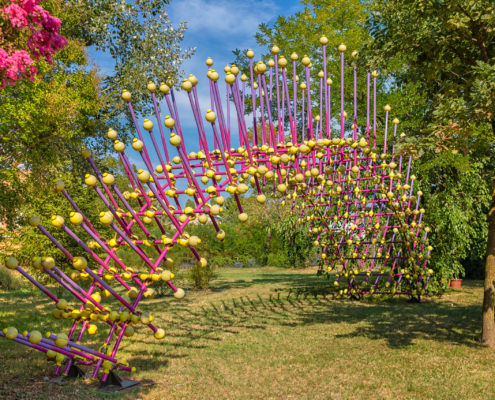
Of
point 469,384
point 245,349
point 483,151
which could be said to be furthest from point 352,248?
point 469,384

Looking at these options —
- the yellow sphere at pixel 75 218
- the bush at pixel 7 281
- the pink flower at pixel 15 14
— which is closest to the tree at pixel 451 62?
the yellow sphere at pixel 75 218

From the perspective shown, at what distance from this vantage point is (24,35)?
11.4 feet

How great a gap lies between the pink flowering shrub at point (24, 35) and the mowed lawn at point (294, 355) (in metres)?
2.87

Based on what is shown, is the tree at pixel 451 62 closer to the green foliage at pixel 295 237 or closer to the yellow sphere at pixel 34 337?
the yellow sphere at pixel 34 337

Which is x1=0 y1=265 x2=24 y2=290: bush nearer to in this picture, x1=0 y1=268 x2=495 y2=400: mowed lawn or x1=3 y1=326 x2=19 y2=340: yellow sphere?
x1=0 y1=268 x2=495 y2=400: mowed lawn

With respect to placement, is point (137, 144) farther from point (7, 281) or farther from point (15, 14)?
point (7, 281)

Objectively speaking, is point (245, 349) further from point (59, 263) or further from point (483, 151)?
point (59, 263)

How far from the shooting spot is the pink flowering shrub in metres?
3.03

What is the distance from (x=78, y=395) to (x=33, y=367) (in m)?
1.29

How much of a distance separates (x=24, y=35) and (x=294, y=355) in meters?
4.74

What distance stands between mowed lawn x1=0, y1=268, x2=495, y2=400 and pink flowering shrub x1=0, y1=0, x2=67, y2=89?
9.42 feet

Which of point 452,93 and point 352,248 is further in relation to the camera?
point 352,248

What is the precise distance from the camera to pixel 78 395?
3672 millimetres

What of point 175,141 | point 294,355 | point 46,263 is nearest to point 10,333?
point 46,263
